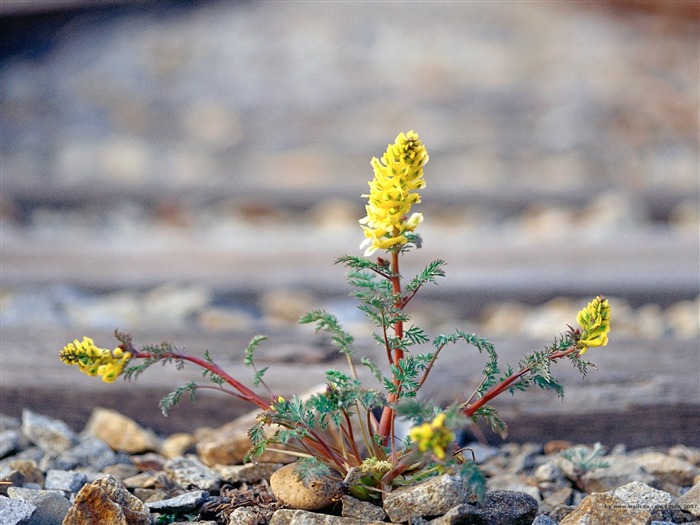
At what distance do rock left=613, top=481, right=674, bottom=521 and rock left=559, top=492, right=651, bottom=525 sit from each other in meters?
0.04

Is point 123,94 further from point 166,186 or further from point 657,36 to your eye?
point 657,36

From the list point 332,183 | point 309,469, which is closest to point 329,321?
point 309,469

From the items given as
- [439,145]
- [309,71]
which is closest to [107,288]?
[439,145]

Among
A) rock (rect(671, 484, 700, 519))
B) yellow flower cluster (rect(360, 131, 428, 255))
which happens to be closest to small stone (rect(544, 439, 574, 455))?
rock (rect(671, 484, 700, 519))

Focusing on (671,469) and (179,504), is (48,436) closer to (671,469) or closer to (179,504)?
(179,504)

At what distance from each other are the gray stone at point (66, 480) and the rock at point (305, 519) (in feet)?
1.51

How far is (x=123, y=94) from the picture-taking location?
7.11 meters

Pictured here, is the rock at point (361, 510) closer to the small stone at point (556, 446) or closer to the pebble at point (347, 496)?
the pebble at point (347, 496)

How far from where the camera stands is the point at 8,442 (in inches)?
68.3

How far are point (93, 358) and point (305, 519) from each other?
0.44 m

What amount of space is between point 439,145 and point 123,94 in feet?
9.74

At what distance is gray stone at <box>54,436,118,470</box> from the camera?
168 cm

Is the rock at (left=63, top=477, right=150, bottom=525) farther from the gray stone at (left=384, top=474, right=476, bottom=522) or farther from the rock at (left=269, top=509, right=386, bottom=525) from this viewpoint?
the gray stone at (left=384, top=474, right=476, bottom=522)

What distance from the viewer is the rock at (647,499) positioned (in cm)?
135
